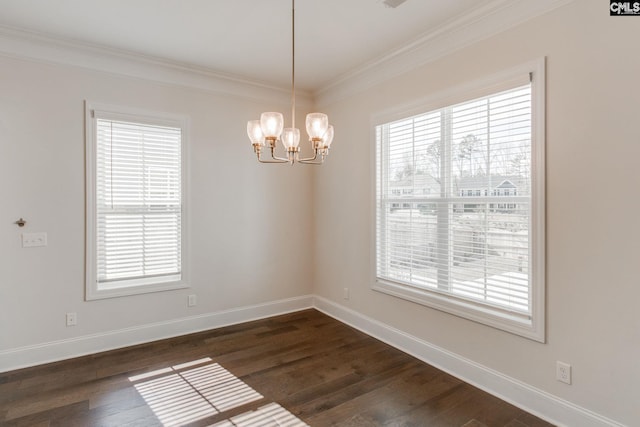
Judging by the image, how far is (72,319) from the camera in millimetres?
3104

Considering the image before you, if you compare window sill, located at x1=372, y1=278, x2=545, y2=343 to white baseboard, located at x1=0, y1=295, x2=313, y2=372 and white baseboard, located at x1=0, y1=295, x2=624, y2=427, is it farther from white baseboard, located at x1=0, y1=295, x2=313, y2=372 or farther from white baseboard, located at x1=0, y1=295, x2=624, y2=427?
white baseboard, located at x1=0, y1=295, x2=313, y2=372

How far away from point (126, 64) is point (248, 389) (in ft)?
10.4

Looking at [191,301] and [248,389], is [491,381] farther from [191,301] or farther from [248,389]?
[191,301]

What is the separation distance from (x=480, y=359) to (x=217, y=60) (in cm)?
360

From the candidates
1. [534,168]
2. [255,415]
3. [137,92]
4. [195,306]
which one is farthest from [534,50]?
[195,306]

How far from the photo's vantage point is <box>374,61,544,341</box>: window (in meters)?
2.28

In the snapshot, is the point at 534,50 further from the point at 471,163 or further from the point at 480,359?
the point at 480,359

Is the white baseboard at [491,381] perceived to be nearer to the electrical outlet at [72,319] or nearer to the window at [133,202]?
the window at [133,202]

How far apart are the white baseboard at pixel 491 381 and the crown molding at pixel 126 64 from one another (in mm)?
2889

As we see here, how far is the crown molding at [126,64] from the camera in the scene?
2.84 m

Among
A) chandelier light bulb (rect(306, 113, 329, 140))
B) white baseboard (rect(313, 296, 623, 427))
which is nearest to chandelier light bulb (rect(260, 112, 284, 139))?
chandelier light bulb (rect(306, 113, 329, 140))

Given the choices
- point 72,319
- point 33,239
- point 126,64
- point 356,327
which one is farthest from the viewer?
point 356,327

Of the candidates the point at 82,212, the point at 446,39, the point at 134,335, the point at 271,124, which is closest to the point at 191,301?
the point at 134,335

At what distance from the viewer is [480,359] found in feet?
8.55
